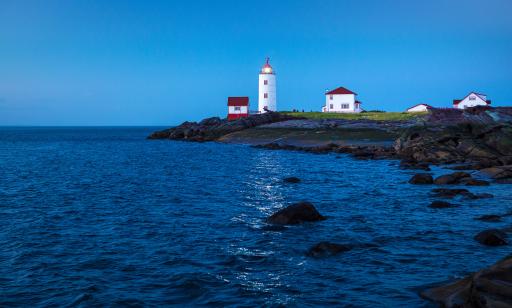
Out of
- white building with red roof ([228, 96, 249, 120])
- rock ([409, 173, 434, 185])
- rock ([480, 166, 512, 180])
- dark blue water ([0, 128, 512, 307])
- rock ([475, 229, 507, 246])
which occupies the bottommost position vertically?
dark blue water ([0, 128, 512, 307])

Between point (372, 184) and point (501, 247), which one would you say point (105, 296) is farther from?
point (372, 184)

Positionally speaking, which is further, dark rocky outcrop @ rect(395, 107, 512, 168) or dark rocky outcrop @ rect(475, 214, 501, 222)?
dark rocky outcrop @ rect(395, 107, 512, 168)

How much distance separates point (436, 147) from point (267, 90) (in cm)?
7407

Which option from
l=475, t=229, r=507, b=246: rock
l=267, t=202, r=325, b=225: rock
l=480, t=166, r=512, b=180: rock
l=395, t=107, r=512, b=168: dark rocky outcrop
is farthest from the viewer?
l=395, t=107, r=512, b=168: dark rocky outcrop

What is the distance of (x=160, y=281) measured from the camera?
1434 centimetres

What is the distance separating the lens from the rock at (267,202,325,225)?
21.7 meters

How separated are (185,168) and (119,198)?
1891 cm

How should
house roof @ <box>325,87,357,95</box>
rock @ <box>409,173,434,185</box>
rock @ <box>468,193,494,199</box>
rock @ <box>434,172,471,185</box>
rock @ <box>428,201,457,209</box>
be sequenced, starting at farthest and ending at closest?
1. house roof @ <box>325,87,357,95</box>
2. rock @ <box>409,173,434,185</box>
3. rock @ <box>434,172,471,185</box>
4. rock @ <box>468,193,494,199</box>
5. rock @ <box>428,201,457,209</box>

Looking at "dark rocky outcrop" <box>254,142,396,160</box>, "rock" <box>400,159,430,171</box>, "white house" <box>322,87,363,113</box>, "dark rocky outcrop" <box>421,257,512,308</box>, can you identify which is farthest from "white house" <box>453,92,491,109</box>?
"dark rocky outcrop" <box>421,257,512,308</box>

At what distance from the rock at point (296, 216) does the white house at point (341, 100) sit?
311 feet

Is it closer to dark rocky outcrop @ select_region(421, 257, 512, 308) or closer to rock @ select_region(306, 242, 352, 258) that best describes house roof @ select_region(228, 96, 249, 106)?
rock @ select_region(306, 242, 352, 258)

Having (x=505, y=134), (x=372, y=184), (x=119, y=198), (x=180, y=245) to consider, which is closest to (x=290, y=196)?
(x=372, y=184)

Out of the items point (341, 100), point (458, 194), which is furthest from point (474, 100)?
point (458, 194)

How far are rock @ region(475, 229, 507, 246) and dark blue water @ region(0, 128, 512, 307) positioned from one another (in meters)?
0.58
